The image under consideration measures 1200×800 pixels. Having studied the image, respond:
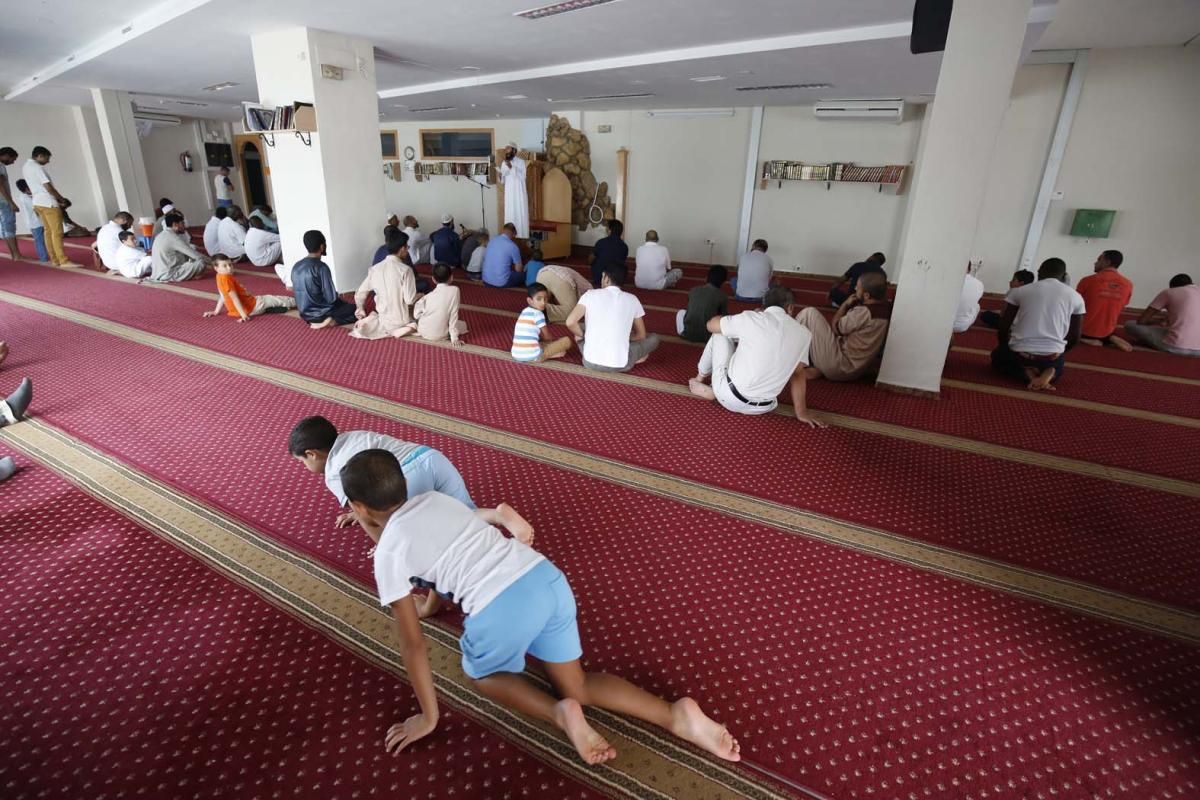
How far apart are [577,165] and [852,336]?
7294 mm

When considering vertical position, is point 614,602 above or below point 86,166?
below

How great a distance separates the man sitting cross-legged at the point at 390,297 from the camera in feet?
15.5

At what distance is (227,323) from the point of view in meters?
5.07

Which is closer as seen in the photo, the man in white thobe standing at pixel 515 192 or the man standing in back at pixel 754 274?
the man standing in back at pixel 754 274

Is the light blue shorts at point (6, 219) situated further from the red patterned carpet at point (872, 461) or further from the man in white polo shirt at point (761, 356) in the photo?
the man in white polo shirt at point (761, 356)

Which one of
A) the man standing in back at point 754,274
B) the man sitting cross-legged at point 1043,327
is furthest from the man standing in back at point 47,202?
the man sitting cross-legged at point 1043,327

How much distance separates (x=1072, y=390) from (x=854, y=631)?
337 centimetres

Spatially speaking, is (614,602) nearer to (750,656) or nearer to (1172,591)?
(750,656)

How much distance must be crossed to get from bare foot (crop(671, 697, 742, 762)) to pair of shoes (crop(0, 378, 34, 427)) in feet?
11.8

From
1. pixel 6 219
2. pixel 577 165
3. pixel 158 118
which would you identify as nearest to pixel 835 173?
pixel 577 165

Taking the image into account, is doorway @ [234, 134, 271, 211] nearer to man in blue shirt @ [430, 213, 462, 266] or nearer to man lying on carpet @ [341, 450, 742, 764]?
man in blue shirt @ [430, 213, 462, 266]

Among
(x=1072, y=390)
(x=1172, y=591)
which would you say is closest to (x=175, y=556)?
(x=1172, y=591)

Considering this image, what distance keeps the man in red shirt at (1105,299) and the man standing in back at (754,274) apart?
2709 millimetres

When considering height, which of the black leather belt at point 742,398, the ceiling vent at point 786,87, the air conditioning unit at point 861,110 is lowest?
the black leather belt at point 742,398
